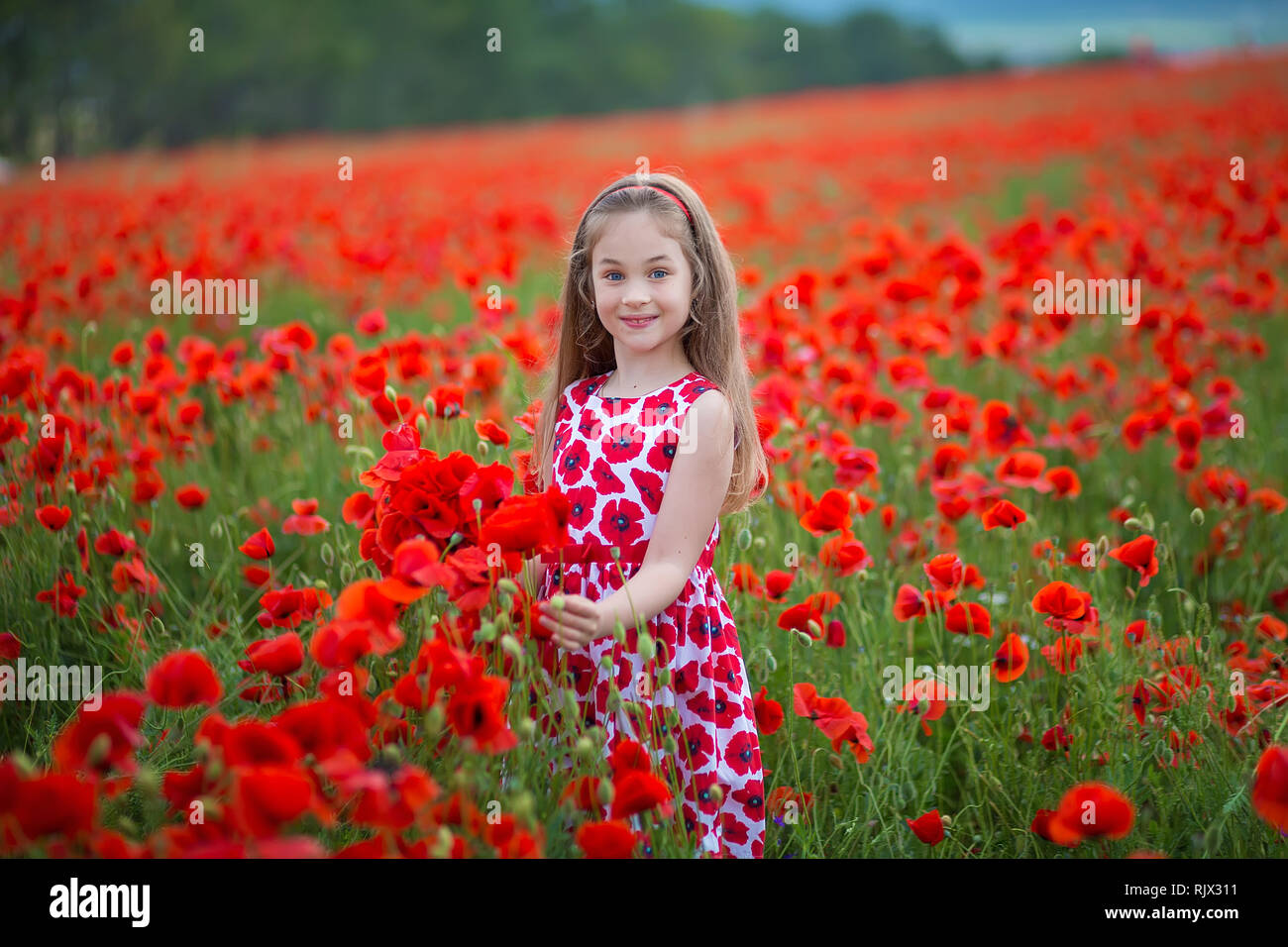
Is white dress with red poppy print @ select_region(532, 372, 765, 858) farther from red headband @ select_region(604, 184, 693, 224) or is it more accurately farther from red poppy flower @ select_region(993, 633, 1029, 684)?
red poppy flower @ select_region(993, 633, 1029, 684)

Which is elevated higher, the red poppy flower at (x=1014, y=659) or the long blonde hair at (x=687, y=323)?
the long blonde hair at (x=687, y=323)

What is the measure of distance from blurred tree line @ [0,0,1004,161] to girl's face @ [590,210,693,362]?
1440 cm

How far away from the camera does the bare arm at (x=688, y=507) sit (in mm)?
1532

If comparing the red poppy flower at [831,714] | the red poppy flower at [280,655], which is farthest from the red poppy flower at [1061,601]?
the red poppy flower at [280,655]

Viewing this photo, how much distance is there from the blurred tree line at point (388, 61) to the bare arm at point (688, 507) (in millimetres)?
14587

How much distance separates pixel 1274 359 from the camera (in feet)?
13.5

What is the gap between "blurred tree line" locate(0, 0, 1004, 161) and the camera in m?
18.6

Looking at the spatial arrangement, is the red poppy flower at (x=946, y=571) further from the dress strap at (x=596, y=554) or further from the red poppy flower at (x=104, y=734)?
the red poppy flower at (x=104, y=734)

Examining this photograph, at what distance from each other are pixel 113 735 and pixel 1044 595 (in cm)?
138

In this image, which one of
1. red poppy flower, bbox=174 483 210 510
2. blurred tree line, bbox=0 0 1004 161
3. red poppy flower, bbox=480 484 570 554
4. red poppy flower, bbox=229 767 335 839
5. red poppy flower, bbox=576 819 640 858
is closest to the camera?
red poppy flower, bbox=229 767 335 839

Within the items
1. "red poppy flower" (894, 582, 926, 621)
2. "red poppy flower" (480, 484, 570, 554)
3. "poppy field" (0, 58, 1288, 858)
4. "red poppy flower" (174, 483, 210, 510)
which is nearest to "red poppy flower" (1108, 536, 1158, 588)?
"poppy field" (0, 58, 1288, 858)

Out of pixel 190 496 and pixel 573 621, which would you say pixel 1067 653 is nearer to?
pixel 573 621
